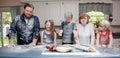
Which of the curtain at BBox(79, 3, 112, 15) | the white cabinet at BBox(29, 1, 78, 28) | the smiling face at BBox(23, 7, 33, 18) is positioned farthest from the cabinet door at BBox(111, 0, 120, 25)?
the smiling face at BBox(23, 7, 33, 18)

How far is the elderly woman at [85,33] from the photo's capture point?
3.64 meters

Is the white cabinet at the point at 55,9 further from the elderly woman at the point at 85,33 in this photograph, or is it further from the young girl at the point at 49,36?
the elderly woman at the point at 85,33

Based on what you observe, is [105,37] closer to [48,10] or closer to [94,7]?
[94,7]

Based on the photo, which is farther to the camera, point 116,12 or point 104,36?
point 116,12

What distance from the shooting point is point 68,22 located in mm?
4234

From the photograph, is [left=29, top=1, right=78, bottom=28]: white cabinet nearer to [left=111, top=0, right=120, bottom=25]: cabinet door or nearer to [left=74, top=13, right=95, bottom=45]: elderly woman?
[left=111, top=0, right=120, bottom=25]: cabinet door

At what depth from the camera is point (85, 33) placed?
3.66 m

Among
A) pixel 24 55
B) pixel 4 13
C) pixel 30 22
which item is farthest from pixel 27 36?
pixel 4 13

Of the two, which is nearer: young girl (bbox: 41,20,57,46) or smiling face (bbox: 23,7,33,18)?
smiling face (bbox: 23,7,33,18)

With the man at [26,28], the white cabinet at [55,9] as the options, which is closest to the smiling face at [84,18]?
the man at [26,28]

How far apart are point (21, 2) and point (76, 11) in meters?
1.50

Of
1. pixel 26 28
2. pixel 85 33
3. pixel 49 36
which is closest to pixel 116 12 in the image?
pixel 85 33

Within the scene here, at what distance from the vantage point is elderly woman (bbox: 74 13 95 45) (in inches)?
143

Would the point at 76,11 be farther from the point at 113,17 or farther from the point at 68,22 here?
the point at 68,22
